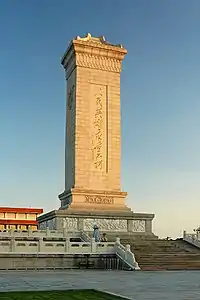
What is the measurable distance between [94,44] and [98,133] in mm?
5951

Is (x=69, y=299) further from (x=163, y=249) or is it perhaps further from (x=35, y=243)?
(x=163, y=249)

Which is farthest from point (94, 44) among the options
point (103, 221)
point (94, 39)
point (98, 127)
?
point (103, 221)

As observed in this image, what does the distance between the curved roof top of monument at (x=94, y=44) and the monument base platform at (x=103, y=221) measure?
10.8 m

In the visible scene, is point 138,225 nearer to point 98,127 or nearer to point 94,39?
point 98,127

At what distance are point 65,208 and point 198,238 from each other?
334 inches

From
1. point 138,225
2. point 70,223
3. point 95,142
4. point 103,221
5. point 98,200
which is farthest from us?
point 95,142

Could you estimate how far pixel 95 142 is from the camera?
29406 millimetres

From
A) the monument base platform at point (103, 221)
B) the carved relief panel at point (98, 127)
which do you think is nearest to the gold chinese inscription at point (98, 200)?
the monument base platform at point (103, 221)

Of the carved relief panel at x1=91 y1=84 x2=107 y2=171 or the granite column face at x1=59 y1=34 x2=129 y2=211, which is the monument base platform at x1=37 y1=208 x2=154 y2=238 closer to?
the granite column face at x1=59 y1=34 x2=129 y2=211

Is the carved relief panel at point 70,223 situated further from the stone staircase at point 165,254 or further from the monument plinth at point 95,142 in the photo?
the stone staircase at point 165,254

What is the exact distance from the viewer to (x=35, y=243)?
19000mm

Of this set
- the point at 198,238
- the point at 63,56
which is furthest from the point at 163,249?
the point at 63,56

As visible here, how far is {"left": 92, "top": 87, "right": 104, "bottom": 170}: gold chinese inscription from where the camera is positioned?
29297mm

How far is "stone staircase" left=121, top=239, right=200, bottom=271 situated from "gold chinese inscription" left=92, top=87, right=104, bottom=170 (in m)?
6.25
